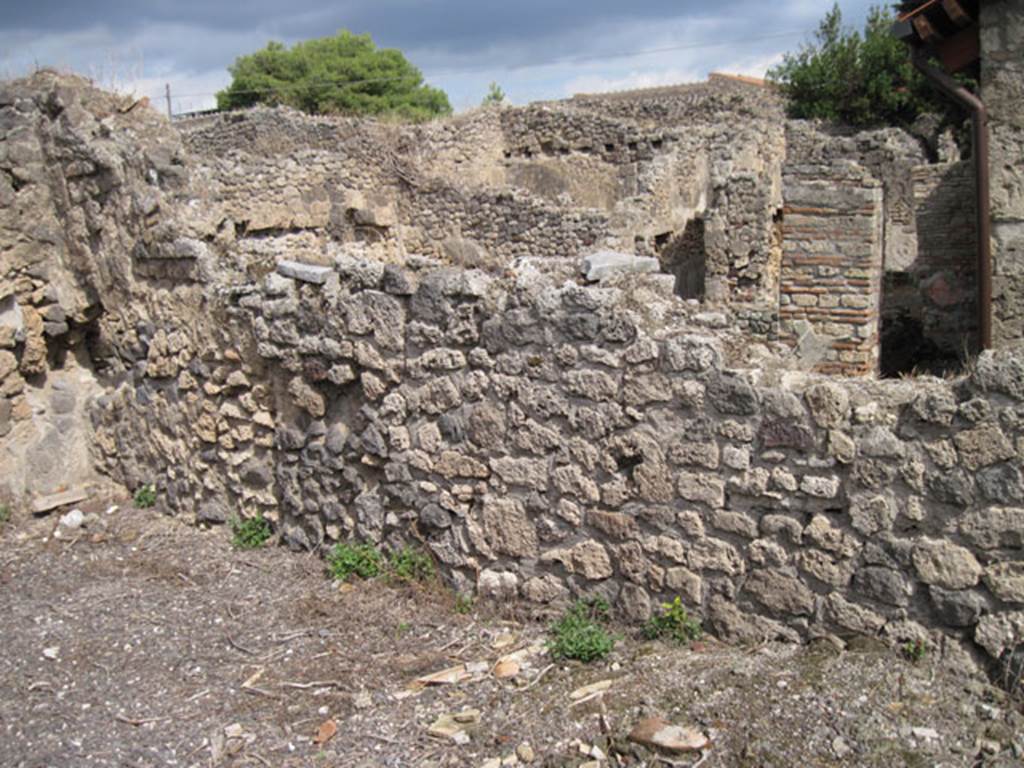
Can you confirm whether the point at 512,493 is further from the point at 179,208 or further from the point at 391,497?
the point at 179,208

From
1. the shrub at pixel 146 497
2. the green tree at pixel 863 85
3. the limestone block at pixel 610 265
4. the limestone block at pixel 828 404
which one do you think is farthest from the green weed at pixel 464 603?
the green tree at pixel 863 85

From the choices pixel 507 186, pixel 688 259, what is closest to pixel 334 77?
pixel 507 186

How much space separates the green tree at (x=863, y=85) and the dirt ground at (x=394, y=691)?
22956mm

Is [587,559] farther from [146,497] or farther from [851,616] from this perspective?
[146,497]

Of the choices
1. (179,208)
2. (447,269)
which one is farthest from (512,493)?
(179,208)

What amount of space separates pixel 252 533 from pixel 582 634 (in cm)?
256

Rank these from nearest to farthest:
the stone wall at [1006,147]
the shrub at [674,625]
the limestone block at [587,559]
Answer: the shrub at [674,625], the limestone block at [587,559], the stone wall at [1006,147]

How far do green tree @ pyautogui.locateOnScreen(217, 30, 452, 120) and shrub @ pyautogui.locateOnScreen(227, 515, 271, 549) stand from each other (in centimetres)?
3244

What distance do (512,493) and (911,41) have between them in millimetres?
5090

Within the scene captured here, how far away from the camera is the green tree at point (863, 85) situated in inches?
949

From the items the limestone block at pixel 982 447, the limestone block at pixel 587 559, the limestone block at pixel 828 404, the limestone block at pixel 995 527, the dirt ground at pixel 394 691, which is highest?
the limestone block at pixel 828 404

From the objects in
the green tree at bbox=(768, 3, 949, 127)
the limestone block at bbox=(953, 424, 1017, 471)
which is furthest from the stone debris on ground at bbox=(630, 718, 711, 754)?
the green tree at bbox=(768, 3, 949, 127)

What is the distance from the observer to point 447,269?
4930mm

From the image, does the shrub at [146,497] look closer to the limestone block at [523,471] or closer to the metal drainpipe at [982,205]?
the limestone block at [523,471]
